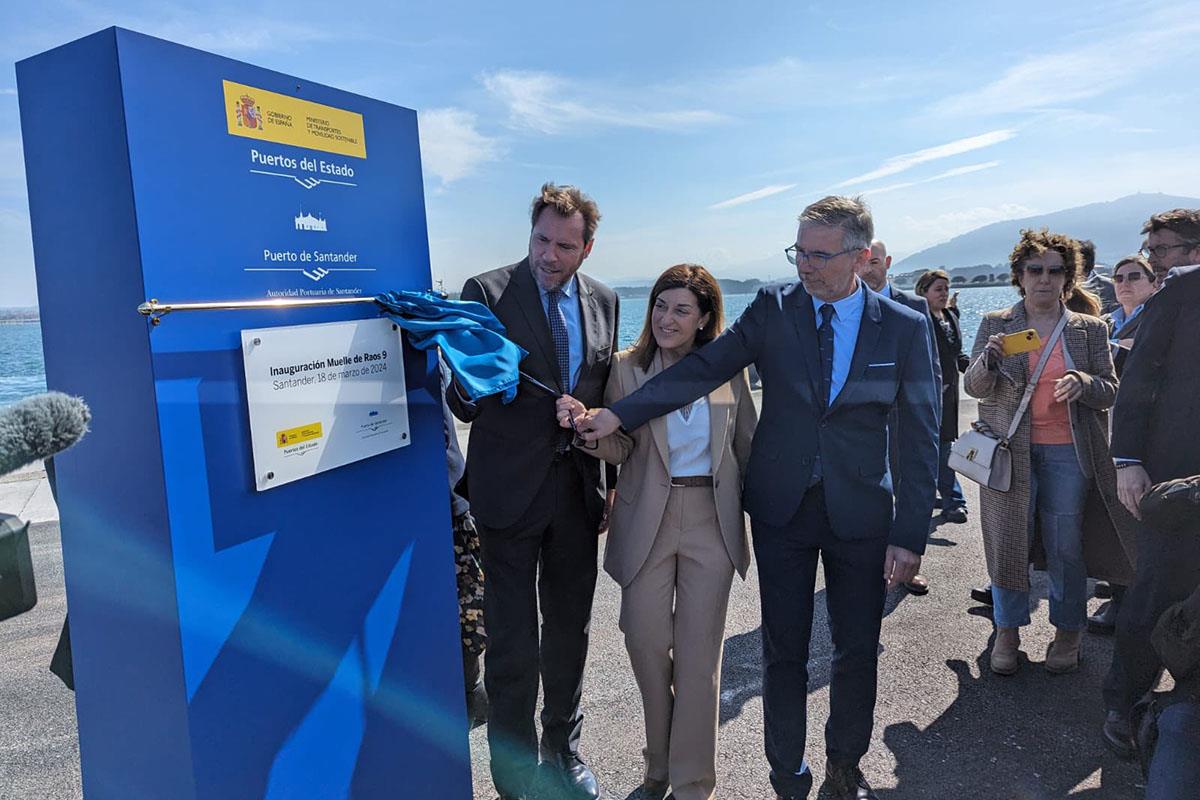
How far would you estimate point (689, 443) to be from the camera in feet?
9.52

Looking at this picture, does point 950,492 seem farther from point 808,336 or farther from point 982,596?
point 808,336

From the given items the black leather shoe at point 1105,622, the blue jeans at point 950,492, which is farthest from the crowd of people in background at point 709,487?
the blue jeans at point 950,492

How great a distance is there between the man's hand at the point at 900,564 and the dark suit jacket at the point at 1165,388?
4.29 ft

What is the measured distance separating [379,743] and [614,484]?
1.41m

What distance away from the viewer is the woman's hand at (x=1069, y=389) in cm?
370

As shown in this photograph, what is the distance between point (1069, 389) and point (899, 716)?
186cm

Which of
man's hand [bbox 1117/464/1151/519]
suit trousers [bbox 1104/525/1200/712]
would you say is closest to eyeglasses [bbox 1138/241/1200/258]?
man's hand [bbox 1117/464/1151/519]

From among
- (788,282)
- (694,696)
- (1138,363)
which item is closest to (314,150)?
(788,282)

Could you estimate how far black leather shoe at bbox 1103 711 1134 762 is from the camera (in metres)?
3.05

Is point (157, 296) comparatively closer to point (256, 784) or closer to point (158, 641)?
point (158, 641)

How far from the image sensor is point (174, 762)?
1.71 metres

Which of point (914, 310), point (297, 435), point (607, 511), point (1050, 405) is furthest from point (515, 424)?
point (1050, 405)

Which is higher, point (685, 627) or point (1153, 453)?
point (1153, 453)

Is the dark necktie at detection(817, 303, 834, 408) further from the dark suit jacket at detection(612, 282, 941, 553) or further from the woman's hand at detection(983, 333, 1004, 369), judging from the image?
the woman's hand at detection(983, 333, 1004, 369)
